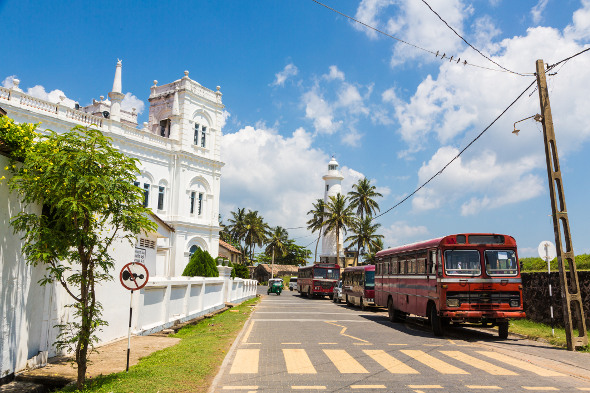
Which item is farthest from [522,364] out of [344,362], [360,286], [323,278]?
[323,278]

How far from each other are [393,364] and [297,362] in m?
2.02

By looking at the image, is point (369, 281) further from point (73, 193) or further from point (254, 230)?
point (254, 230)

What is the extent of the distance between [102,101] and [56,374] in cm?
3858

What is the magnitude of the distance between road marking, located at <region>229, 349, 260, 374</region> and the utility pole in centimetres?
851

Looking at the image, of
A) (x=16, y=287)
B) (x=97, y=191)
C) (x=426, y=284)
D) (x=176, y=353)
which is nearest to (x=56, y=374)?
(x=16, y=287)

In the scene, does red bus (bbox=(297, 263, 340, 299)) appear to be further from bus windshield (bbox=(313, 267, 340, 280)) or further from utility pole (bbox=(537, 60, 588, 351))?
utility pole (bbox=(537, 60, 588, 351))

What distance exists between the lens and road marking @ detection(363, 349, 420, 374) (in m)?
9.28

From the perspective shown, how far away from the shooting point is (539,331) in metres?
16.2

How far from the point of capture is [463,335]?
1599 centimetres

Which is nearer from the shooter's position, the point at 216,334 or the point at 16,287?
the point at 16,287

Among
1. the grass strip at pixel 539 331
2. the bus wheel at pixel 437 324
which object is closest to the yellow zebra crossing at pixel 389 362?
the bus wheel at pixel 437 324

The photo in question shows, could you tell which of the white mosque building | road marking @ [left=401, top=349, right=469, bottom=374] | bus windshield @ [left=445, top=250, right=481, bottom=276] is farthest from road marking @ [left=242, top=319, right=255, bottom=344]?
the white mosque building

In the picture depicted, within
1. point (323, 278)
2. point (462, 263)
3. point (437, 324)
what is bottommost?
point (437, 324)

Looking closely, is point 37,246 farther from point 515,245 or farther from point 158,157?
point 158,157
